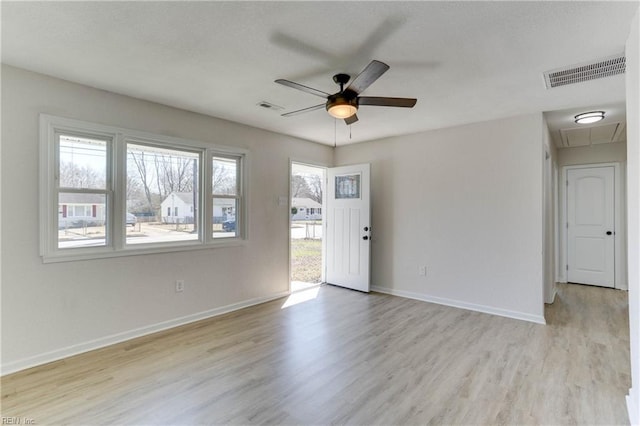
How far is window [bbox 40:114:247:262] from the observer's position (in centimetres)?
282

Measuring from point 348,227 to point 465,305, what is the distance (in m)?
2.08

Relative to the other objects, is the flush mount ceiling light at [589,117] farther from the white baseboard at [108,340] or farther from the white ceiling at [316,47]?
the white baseboard at [108,340]

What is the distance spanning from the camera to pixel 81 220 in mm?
3004

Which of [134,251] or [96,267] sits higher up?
[134,251]

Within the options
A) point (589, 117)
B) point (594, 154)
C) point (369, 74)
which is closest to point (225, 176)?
point (369, 74)

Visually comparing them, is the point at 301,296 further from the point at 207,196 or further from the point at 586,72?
the point at 586,72

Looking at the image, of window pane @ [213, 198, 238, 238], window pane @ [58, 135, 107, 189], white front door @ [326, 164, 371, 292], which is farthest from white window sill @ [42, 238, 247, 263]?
white front door @ [326, 164, 371, 292]

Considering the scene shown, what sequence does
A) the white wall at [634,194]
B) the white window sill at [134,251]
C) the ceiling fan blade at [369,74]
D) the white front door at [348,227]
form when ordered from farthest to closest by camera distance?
the white front door at [348,227] < the white window sill at [134,251] < the ceiling fan blade at [369,74] < the white wall at [634,194]

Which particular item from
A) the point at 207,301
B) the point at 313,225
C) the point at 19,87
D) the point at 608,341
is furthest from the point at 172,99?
the point at 313,225

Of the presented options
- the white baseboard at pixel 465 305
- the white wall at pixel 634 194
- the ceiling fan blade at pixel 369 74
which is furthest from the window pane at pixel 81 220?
the white wall at pixel 634 194

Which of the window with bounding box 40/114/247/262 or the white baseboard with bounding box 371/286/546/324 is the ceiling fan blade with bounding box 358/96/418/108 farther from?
the white baseboard with bounding box 371/286/546/324

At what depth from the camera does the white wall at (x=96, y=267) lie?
2.57 meters

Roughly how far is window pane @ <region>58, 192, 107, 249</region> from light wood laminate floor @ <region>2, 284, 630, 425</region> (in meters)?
1.06

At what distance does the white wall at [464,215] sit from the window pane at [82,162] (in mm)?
3716
